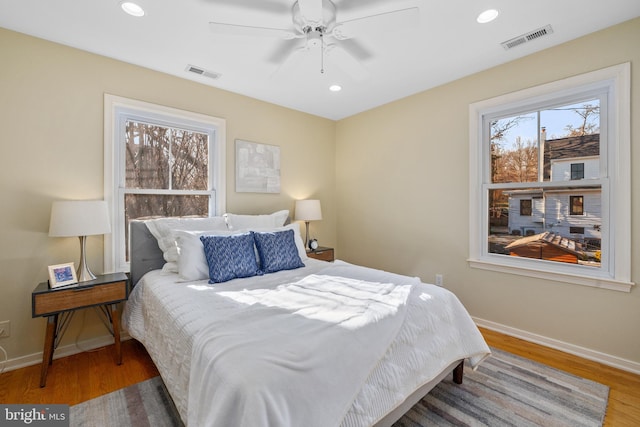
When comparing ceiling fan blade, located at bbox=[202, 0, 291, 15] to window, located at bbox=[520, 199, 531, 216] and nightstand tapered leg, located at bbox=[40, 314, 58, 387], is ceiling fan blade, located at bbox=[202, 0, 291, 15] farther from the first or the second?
window, located at bbox=[520, 199, 531, 216]

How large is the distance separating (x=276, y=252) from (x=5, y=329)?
2124 millimetres

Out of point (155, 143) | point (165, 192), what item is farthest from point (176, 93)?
point (165, 192)

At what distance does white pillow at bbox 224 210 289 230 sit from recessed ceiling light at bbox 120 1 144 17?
1.81 m

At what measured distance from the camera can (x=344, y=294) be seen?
1902 millimetres

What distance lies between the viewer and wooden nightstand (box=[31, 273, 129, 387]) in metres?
2.03

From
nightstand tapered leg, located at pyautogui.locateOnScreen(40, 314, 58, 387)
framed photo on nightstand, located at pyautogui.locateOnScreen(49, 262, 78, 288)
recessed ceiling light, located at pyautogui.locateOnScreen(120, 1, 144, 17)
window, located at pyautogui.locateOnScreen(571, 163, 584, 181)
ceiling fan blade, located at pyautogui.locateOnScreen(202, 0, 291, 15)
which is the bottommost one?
nightstand tapered leg, located at pyautogui.locateOnScreen(40, 314, 58, 387)

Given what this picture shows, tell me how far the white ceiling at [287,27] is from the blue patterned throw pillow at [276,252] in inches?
55.3

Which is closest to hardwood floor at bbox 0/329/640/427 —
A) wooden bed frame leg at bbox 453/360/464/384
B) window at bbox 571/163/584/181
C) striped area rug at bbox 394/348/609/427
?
striped area rug at bbox 394/348/609/427

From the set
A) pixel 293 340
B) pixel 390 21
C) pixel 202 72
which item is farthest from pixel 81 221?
pixel 390 21

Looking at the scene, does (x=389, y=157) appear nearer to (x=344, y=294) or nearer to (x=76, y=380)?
(x=344, y=294)

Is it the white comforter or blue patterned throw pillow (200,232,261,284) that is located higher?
blue patterned throw pillow (200,232,261,284)

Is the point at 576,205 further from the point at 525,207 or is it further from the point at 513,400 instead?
the point at 513,400

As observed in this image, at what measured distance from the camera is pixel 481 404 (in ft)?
6.02

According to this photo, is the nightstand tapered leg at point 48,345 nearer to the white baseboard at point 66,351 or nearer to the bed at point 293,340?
the white baseboard at point 66,351
